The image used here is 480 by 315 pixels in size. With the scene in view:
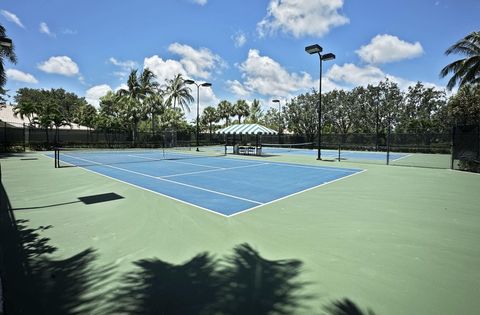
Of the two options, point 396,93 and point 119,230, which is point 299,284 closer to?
point 119,230

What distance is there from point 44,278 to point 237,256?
2.72m

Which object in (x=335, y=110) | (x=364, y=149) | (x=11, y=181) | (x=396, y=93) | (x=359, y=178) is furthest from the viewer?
(x=335, y=110)

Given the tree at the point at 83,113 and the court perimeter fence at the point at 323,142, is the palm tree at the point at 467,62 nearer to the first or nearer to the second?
the court perimeter fence at the point at 323,142

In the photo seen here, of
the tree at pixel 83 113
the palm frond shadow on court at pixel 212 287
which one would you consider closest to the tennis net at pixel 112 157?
the palm frond shadow on court at pixel 212 287

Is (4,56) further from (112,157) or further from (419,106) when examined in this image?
(419,106)

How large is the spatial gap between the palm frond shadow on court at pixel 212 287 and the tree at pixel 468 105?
25.2 m

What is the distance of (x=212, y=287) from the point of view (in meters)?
3.54

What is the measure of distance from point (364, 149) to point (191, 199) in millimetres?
33589

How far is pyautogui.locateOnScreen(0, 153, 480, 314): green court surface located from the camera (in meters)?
3.25

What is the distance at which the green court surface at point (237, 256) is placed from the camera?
3.25m

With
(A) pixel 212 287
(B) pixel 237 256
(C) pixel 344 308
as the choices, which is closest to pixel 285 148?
(B) pixel 237 256

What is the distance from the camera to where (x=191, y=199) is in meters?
8.29

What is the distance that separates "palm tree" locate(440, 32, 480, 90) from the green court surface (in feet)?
61.3

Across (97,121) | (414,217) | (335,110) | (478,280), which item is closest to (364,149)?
(335,110)
